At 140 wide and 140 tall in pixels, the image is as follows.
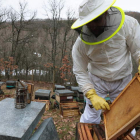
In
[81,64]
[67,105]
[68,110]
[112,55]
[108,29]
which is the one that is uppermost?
[108,29]

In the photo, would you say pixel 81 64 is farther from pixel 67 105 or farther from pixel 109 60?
pixel 67 105

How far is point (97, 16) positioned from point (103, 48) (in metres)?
0.50

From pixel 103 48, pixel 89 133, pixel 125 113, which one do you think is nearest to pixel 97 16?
pixel 103 48

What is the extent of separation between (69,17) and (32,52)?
645 centimetres

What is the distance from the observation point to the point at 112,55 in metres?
1.64

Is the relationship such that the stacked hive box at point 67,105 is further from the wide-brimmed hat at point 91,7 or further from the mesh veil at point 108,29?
the wide-brimmed hat at point 91,7

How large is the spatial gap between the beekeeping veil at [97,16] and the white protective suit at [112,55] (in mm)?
136

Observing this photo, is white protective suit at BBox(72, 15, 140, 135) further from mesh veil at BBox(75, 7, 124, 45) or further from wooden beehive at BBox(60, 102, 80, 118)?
wooden beehive at BBox(60, 102, 80, 118)

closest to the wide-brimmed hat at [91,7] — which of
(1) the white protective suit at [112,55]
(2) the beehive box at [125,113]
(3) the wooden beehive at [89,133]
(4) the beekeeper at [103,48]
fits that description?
(4) the beekeeper at [103,48]

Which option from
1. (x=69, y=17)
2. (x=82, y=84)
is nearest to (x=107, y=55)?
(x=82, y=84)

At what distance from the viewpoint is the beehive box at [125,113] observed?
101 cm

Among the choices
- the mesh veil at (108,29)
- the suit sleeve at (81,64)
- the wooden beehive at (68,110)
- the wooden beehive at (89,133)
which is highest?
the mesh veil at (108,29)

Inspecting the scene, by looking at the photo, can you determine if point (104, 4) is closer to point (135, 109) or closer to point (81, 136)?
point (135, 109)

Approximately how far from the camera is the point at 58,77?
1404cm
